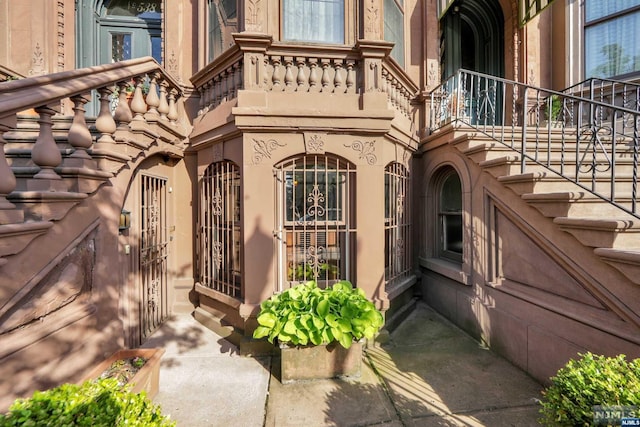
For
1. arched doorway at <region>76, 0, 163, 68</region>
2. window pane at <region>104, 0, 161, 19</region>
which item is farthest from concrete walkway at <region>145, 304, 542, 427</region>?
window pane at <region>104, 0, 161, 19</region>

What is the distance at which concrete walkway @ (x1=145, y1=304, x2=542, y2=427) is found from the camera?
281 centimetres

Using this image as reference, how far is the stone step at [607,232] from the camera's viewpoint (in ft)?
8.52

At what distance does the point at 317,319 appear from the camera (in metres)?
3.26

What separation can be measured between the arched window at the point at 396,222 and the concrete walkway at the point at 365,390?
51.4 inches

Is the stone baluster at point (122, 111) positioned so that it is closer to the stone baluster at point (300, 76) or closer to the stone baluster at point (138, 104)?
the stone baluster at point (138, 104)

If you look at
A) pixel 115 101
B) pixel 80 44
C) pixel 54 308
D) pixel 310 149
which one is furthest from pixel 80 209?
pixel 80 44

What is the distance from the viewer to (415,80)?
6055 mm

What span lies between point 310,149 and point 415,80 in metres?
3.50

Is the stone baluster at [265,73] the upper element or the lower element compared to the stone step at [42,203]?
upper

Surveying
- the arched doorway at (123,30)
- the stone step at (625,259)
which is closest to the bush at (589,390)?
the stone step at (625,259)

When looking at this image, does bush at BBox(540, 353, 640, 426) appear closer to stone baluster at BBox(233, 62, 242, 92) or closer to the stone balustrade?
the stone balustrade

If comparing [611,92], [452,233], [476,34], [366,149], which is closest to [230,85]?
[366,149]

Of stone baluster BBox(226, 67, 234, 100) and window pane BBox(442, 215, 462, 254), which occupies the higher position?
stone baluster BBox(226, 67, 234, 100)

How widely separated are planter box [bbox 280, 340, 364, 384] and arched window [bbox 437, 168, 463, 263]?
3.08 metres
